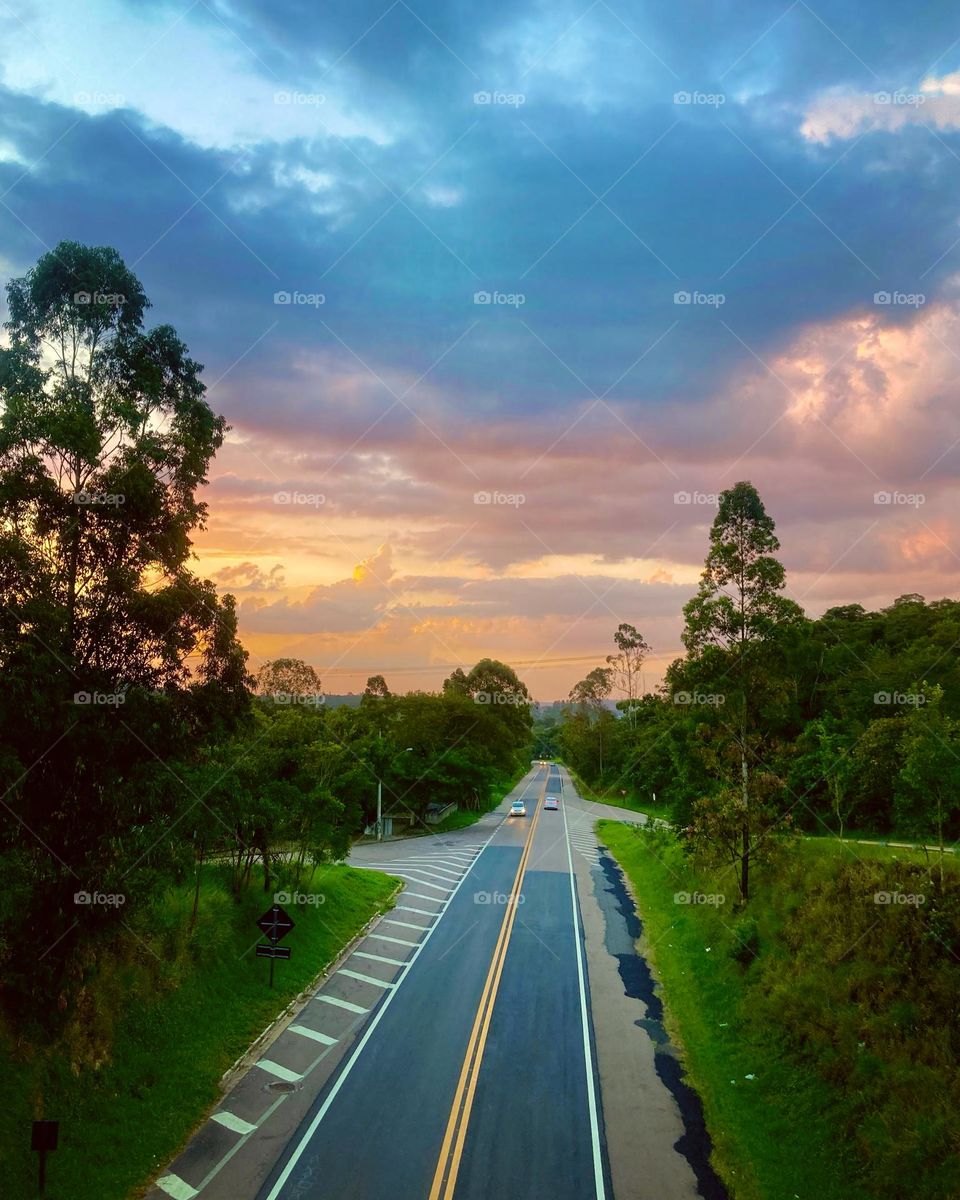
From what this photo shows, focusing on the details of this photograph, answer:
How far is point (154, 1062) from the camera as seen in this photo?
604 inches

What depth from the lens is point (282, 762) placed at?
80.7 ft

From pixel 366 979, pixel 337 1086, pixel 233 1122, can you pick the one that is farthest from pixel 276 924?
pixel 233 1122

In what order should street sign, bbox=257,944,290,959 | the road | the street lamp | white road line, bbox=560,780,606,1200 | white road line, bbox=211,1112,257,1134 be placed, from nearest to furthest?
the road → white road line, bbox=560,780,606,1200 → white road line, bbox=211,1112,257,1134 → street sign, bbox=257,944,290,959 → the street lamp

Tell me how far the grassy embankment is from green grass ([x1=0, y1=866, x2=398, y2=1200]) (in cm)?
1021

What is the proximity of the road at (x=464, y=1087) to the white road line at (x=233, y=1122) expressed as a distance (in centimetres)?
3

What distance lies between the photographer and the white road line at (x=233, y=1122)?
44.9ft

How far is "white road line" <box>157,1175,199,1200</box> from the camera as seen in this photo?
1175 centimetres

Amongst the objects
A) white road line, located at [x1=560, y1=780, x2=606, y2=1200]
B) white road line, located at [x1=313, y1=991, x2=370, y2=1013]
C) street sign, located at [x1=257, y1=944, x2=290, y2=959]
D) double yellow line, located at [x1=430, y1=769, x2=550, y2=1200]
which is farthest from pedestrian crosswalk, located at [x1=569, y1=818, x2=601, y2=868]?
street sign, located at [x1=257, y1=944, x2=290, y2=959]

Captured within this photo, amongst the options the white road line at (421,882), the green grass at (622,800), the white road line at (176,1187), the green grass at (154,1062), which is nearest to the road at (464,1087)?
the white road line at (176,1187)

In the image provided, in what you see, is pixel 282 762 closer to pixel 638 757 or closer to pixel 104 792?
pixel 104 792

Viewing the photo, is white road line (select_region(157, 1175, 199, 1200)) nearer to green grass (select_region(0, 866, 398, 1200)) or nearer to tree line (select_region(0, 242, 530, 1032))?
green grass (select_region(0, 866, 398, 1200))

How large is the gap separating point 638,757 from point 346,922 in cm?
5169

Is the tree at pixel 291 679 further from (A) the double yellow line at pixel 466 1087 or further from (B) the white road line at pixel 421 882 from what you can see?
(A) the double yellow line at pixel 466 1087

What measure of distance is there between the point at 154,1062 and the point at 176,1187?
12.7ft
